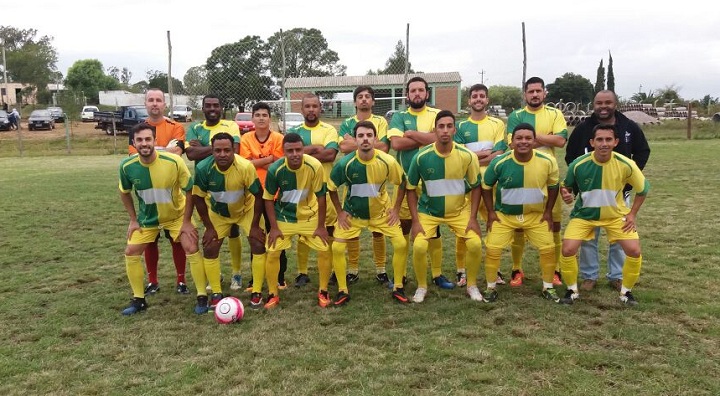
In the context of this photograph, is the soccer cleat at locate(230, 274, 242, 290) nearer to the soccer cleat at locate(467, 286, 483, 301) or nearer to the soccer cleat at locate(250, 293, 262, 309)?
the soccer cleat at locate(250, 293, 262, 309)

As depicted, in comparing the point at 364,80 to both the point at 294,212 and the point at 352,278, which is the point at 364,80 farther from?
the point at 294,212

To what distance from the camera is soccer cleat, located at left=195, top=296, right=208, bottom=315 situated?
4.73 m

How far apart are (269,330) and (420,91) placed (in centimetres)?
275

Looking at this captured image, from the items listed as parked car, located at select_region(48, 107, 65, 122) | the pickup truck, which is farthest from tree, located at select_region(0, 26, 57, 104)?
the pickup truck

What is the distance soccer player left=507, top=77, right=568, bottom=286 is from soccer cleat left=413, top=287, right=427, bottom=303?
101cm

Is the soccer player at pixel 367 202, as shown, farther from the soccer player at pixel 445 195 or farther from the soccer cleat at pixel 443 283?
the soccer cleat at pixel 443 283

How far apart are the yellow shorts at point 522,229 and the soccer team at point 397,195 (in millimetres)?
11

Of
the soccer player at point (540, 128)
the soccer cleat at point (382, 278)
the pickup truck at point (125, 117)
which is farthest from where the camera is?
the pickup truck at point (125, 117)

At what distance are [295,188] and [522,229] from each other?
7.18 ft

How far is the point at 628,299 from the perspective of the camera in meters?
4.68

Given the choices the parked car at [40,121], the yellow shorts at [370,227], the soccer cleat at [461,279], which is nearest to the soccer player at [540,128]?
the soccer cleat at [461,279]

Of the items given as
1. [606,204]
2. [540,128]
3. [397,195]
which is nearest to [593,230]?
[606,204]

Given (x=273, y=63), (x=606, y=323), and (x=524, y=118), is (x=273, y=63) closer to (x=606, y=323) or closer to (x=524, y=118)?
(x=524, y=118)

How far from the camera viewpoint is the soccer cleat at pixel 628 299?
15.2ft
